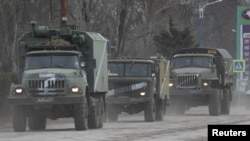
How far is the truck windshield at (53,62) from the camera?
2672 centimetres

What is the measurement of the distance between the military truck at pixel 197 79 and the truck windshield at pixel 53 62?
14.3m

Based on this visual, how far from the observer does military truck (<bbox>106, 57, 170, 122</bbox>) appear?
3312 cm

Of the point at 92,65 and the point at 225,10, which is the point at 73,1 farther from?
the point at 225,10

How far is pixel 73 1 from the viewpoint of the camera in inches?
1710

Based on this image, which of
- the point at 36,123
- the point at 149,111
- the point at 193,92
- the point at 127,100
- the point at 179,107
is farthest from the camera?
the point at 179,107

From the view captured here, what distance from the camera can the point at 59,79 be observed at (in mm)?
25766

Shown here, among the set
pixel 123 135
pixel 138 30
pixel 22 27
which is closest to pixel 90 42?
pixel 123 135

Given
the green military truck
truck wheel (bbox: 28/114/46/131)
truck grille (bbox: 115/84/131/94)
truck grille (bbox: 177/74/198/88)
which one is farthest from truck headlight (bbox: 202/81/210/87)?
truck wheel (bbox: 28/114/46/131)

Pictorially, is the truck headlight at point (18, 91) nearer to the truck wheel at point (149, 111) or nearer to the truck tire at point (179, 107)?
the truck wheel at point (149, 111)

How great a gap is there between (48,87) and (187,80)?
1579 cm

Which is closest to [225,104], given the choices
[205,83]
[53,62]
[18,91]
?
[205,83]

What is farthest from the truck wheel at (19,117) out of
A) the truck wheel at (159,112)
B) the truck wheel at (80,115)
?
the truck wheel at (159,112)

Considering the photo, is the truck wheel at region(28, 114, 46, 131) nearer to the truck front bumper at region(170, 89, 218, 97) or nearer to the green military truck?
the green military truck

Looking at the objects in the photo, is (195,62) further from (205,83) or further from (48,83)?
(48,83)
